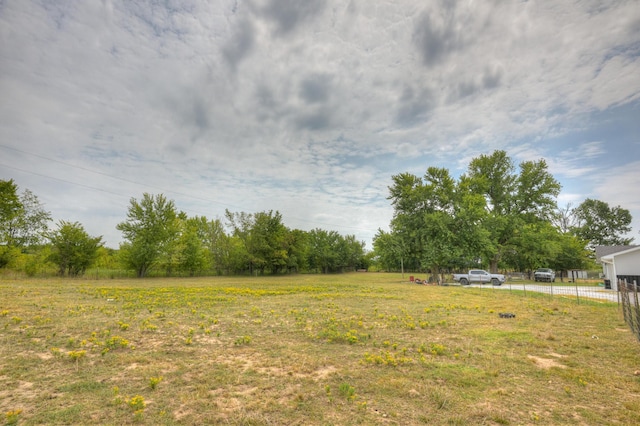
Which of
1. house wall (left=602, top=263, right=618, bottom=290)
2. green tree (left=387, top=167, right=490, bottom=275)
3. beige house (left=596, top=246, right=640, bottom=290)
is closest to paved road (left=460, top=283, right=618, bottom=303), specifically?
house wall (left=602, top=263, right=618, bottom=290)

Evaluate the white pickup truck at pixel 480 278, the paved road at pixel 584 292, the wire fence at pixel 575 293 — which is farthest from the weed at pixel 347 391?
the white pickup truck at pixel 480 278

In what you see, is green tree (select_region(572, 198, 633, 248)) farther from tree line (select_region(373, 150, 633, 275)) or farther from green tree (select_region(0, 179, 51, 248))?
green tree (select_region(0, 179, 51, 248))

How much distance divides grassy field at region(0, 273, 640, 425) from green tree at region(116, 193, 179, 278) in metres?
35.5

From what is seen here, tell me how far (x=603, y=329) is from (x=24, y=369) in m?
15.7

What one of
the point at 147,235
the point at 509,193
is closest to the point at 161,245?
the point at 147,235

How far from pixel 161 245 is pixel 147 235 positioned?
7.98 ft

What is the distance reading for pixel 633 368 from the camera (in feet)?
20.5

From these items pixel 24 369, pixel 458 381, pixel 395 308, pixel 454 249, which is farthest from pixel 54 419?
pixel 454 249

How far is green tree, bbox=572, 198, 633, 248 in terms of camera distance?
210 feet

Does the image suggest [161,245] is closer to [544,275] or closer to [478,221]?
[478,221]

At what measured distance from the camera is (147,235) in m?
44.1

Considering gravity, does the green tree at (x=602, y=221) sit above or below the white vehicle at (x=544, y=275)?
above

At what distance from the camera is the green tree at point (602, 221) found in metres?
63.9

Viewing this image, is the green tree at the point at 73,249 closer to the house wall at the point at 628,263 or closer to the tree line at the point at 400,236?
the tree line at the point at 400,236
